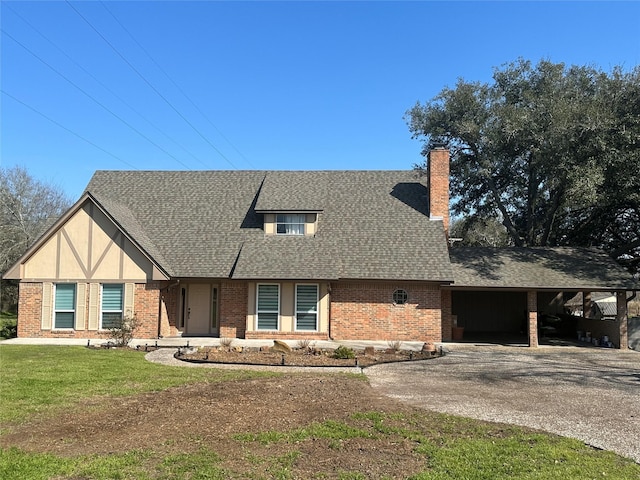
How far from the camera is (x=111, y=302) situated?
20.3m

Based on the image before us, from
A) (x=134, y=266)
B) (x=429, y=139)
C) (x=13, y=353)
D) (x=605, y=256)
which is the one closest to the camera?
(x=13, y=353)

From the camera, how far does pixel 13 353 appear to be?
15453 millimetres

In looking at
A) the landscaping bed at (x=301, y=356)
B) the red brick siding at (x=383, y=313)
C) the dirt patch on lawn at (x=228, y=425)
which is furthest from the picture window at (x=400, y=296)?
the dirt patch on lawn at (x=228, y=425)

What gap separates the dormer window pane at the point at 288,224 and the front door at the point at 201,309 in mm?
3821

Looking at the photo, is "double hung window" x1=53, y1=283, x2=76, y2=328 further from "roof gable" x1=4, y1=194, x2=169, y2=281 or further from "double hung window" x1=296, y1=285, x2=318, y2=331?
"double hung window" x1=296, y1=285, x2=318, y2=331

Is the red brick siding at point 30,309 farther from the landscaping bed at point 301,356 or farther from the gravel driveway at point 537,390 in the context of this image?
the gravel driveway at point 537,390

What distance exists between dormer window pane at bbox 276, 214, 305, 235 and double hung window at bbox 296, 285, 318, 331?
Answer: 10.2 ft

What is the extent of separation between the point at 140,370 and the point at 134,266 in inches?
338

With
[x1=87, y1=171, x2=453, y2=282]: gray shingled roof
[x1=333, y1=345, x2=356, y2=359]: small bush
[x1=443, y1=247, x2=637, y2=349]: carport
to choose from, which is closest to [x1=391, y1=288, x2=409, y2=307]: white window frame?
[x1=87, y1=171, x2=453, y2=282]: gray shingled roof

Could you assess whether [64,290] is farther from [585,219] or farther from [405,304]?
[585,219]

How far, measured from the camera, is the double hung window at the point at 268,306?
20531 millimetres

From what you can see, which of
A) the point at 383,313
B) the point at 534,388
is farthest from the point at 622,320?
the point at 534,388

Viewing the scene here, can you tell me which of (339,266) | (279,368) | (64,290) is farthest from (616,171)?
(64,290)

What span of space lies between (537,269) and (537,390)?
11.8 metres
